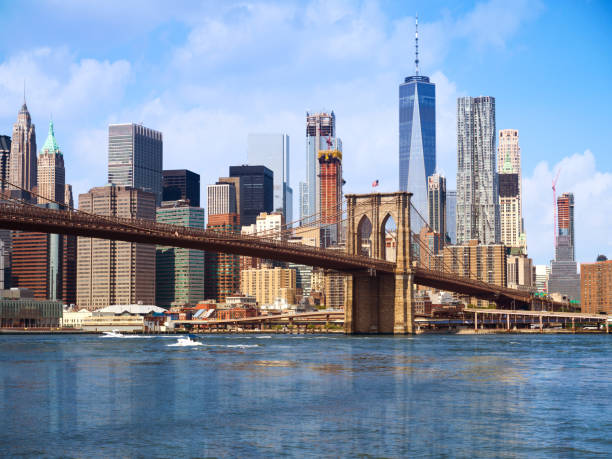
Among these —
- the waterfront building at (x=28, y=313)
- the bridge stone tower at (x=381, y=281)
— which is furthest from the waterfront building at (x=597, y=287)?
the waterfront building at (x=28, y=313)

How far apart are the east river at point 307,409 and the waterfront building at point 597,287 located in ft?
444

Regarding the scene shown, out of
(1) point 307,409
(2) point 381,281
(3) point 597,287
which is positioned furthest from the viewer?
(3) point 597,287

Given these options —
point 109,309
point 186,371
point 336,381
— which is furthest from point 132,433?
point 109,309

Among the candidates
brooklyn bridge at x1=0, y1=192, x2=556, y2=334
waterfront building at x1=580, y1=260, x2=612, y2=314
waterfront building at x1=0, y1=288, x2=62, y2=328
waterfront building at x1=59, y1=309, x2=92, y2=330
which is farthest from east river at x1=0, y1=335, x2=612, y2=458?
waterfront building at x1=580, y1=260, x2=612, y2=314

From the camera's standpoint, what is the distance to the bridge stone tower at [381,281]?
87.0 meters

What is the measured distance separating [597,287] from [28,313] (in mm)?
112784

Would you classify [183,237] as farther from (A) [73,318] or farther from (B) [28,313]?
(B) [28,313]

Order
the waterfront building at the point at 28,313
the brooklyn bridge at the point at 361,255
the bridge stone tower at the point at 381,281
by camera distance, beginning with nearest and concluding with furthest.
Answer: the brooklyn bridge at the point at 361,255 < the bridge stone tower at the point at 381,281 < the waterfront building at the point at 28,313

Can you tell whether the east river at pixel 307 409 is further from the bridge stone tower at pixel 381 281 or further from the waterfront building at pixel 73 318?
the waterfront building at pixel 73 318

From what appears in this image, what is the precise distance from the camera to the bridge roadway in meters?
57.7

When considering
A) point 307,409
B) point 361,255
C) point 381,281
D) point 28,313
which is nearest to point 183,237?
point 361,255

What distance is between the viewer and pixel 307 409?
3111 centimetres

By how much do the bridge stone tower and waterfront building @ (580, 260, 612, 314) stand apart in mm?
98632

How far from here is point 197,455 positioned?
23328 millimetres
